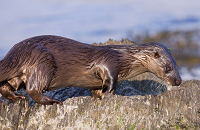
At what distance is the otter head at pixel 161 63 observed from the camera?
349 centimetres

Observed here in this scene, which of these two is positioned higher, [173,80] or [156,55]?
[156,55]

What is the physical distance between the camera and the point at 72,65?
3211 mm

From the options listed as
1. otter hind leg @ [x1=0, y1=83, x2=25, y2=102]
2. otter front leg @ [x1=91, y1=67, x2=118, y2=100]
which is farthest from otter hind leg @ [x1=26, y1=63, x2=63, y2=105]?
otter front leg @ [x1=91, y1=67, x2=118, y2=100]

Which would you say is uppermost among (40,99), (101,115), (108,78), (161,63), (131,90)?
(161,63)

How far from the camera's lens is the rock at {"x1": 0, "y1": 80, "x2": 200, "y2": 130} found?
9.18ft

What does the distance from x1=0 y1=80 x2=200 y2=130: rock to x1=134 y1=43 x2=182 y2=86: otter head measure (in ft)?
1.81

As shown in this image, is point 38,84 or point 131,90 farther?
point 131,90

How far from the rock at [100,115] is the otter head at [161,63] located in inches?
21.7

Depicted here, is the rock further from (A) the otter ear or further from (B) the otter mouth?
(A) the otter ear

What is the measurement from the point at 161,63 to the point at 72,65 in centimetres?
116

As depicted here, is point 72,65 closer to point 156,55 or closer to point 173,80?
point 156,55

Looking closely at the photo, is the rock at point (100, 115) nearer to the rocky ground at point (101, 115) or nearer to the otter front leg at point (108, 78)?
the rocky ground at point (101, 115)

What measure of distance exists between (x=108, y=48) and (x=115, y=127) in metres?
1.12

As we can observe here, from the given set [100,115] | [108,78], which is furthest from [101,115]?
[108,78]
